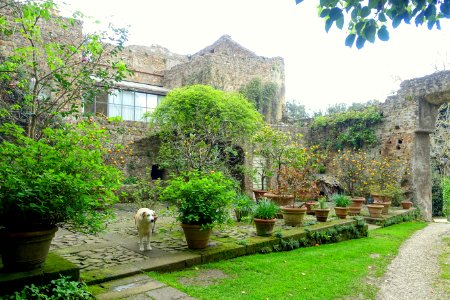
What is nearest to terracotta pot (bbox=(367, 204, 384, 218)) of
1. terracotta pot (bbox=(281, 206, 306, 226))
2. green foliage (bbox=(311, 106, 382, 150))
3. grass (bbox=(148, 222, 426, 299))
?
grass (bbox=(148, 222, 426, 299))

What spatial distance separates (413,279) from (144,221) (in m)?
3.97

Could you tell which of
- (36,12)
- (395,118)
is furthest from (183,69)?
(36,12)

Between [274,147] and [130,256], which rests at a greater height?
[274,147]

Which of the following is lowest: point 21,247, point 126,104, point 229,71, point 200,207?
point 21,247

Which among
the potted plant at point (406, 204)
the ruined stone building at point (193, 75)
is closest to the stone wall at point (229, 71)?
the ruined stone building at point (193, 75)

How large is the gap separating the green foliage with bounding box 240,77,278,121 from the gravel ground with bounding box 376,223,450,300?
10420 millimetres

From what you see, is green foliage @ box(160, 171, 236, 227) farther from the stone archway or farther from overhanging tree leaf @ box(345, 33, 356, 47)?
the stone archway

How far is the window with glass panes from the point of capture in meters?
12.8

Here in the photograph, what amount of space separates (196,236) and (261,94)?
12.9 meters

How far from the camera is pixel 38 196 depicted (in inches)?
122

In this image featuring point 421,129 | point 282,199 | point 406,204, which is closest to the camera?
point 282,199

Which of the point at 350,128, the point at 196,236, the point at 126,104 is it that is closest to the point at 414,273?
the point at 196,236

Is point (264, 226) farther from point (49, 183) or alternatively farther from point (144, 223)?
point (49, 183)

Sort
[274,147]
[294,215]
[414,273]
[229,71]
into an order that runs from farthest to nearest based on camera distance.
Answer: [229,71]
[274,147]
[294,215]
[414,273]
